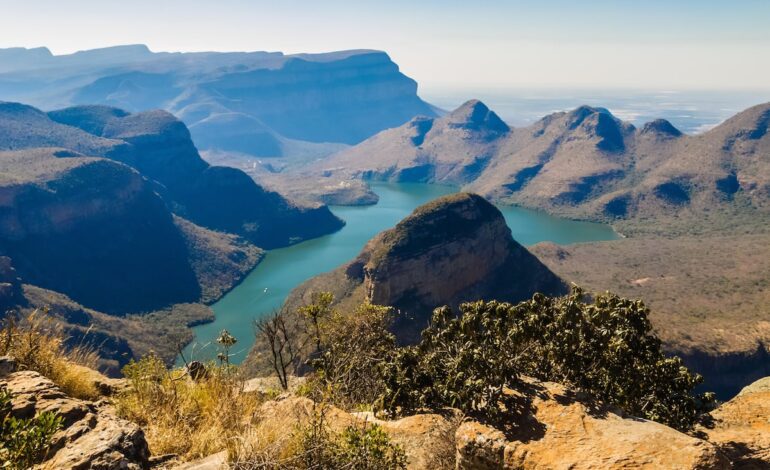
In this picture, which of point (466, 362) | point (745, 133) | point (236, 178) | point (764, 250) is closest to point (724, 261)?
point (764, 250)

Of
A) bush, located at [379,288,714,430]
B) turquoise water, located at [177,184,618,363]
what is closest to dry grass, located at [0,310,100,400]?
bush, located at [379,288,714,430]

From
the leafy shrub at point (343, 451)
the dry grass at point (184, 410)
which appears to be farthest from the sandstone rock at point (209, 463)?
the leafy shrub at point (343, 451)

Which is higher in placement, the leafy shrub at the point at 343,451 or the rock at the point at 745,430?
the leafy shrub at the point at 343,451

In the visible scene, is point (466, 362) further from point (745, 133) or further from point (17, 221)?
point (745, 133)

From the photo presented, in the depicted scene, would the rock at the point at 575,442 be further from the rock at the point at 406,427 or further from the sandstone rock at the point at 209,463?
the sandstone rock at the point at 209,463

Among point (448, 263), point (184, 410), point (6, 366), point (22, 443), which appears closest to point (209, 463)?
point (184, 410)

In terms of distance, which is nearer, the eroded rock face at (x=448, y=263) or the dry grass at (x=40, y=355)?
the dry grass at (x=40, y=355)

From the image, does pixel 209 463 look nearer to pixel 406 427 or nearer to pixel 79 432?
pixel 79 432
